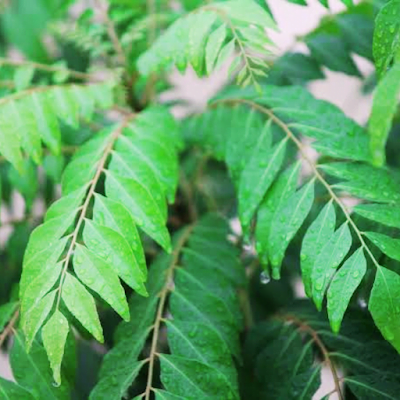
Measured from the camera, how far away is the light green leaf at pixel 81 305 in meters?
0.56

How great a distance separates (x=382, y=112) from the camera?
18.6 inches

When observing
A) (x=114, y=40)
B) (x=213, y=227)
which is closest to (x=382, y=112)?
(x=213, y=227)

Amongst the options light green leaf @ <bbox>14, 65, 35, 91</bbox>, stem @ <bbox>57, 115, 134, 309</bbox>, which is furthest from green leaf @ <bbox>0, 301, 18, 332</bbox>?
light green leaf @ <bbox>14, 65, 35, 91</bbox>

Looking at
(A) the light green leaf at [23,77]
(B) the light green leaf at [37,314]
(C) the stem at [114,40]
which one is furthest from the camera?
(C) the stem at [114,40]

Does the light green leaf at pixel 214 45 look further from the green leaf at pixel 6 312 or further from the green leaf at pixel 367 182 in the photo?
the green leaf at pixel 6 312

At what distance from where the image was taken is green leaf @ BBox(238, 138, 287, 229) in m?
Result: 0.70

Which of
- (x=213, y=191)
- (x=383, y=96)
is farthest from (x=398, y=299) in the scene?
(x=213, y=191)

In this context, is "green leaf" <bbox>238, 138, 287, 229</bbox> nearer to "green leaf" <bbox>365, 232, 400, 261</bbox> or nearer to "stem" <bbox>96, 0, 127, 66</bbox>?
"green leaf" <bbox>365, 232, 400, 261</bbox>

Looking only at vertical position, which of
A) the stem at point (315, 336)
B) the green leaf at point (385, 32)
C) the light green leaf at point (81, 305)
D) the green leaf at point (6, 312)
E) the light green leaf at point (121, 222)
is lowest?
the stem at point (315, 336)

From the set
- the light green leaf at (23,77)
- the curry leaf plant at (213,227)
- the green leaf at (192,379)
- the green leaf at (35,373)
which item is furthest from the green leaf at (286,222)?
the light green leaf at (23,77)

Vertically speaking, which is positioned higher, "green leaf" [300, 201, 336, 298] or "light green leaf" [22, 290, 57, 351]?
"light green leaf" [22, 290, 57, 351]

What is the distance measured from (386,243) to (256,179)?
0.51ft

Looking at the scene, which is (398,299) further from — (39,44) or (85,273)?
(39,44)

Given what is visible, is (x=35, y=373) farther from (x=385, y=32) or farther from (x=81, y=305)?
(x=385, y=32)
